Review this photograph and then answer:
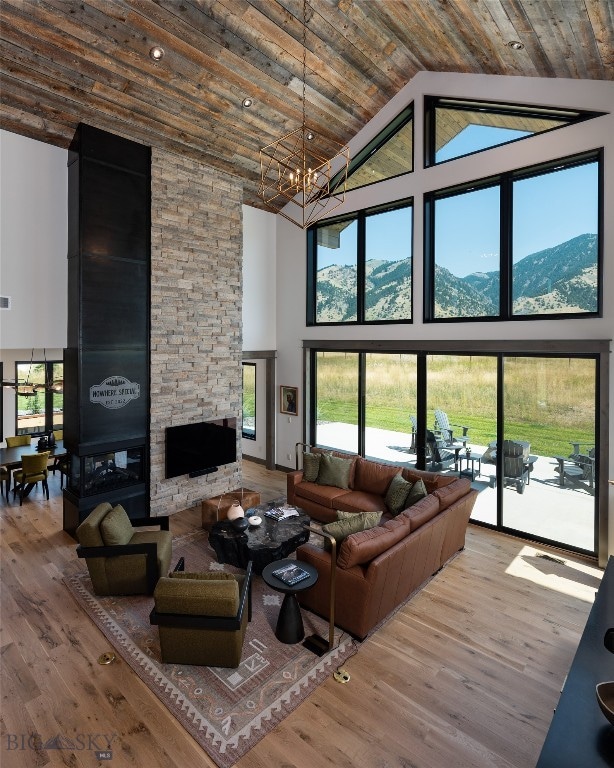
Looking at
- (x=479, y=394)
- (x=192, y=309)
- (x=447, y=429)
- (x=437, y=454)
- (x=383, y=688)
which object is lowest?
(x=383, y=688)

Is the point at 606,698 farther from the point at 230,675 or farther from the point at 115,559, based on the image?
the point at 115,559

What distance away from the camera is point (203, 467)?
7734 millimetres

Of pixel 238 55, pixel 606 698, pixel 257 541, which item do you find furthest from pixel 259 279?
pixel 606 698

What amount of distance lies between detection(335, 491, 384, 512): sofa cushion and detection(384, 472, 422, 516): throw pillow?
21cm

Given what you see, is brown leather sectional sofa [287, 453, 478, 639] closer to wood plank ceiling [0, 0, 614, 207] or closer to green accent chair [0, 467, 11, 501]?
wood plank ceiling [0, 0, 614, 207]

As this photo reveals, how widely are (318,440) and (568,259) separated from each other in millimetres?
5593

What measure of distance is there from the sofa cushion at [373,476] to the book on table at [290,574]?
3047 mm

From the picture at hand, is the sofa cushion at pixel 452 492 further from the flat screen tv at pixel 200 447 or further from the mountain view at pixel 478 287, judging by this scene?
the flat screen tv at pixel 200 447

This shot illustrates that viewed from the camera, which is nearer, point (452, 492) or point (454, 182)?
point (452, 492)

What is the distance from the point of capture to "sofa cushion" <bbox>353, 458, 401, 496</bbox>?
275 inches

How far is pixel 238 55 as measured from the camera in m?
5.92

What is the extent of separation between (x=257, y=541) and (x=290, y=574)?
Result: 99cm

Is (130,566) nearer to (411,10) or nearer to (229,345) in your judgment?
(229,345)

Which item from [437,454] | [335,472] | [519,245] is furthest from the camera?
[437,454]
